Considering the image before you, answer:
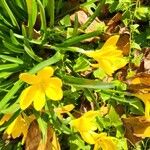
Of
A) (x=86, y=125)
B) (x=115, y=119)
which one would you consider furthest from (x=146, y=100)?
(x=86, y=125)

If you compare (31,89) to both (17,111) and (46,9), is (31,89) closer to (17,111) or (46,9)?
(17,111)

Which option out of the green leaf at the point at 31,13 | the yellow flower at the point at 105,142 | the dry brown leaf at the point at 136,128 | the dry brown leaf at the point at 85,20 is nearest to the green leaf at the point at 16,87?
the green leaf at the point at 31,13

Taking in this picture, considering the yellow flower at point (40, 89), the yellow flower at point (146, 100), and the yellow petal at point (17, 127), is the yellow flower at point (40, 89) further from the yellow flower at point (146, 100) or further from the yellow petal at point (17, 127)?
the yellow flower at point (146, 100)

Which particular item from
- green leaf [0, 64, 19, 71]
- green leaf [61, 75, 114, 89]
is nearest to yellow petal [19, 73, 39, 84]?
green leaf [61, 75, 114, 89]

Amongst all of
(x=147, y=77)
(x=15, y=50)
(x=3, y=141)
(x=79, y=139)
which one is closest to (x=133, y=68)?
(x=147, y=77)

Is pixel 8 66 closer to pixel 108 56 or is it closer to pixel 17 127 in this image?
pixel 17 127

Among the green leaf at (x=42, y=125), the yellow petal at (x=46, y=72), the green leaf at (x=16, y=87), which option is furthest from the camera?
the green leaf at (x=42, y=125)
